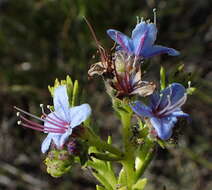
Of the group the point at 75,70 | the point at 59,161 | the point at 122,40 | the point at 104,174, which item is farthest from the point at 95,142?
the point at 75,70

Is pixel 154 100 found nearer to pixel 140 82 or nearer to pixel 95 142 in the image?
pixel 140 82

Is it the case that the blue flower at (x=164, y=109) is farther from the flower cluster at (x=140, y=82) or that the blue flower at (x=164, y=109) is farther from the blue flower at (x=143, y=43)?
the blue flower at (x=143, y=43)

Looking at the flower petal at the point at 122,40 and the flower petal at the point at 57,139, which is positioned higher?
the flower petal at the point at 122,40

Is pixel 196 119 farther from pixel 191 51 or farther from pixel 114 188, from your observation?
pixel 114 188

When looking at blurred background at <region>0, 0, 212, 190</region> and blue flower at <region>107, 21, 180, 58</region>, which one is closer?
blue flower at <region>107, 21, 180, 58</region>

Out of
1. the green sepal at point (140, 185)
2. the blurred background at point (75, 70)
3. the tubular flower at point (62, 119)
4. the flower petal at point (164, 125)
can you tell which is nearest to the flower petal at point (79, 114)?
the tubular flower at point (62, 119)

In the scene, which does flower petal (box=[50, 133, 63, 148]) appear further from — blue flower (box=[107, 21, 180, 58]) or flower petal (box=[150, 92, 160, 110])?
blue flower (box=[107, 21, 180, 58])

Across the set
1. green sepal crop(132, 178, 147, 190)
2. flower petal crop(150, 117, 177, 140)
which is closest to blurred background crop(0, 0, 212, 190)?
green sepal crop(132, 178, 147, 190)
